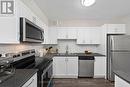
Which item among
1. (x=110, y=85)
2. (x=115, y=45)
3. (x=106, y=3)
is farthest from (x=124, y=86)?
(x=115, y=45)

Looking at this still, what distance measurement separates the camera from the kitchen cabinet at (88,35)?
6.78 meters

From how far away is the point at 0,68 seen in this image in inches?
83.0

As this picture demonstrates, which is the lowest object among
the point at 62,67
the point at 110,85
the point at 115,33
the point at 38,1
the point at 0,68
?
the point at 110,85

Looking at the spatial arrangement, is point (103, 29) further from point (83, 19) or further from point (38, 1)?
point (38, 1)

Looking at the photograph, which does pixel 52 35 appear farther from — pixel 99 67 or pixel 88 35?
pixel 99 67

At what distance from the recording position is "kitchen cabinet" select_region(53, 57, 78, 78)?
6.31 meters

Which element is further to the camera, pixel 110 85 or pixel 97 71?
pixel 97 71

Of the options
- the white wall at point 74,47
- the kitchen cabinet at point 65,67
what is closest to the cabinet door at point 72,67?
the kitchen cabinet at point 65,67

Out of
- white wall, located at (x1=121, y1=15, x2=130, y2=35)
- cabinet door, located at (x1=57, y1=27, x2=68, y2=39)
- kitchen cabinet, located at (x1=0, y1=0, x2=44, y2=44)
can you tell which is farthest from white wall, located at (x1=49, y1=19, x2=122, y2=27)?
kitchen cabinet, located at (x1=0, y1=0, x2=44, y2=44)

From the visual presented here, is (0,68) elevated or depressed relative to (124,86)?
elevated

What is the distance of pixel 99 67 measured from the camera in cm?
631

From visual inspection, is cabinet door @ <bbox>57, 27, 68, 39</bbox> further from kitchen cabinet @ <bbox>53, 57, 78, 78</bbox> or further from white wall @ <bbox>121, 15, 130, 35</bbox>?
white wall @ <bbox>121, 15, 130, 35</bbox>

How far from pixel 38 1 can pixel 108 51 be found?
10.3 ft

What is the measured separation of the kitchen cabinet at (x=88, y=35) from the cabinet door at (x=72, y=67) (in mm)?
932
